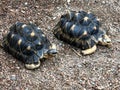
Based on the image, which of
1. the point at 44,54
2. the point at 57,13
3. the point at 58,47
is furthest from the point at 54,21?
the point at 44,54

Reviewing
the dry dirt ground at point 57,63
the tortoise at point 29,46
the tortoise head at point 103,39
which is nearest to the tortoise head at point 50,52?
the tortoise at point 29,46

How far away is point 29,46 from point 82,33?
24.3 inches

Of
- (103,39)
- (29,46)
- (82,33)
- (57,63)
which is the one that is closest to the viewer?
(29,46)

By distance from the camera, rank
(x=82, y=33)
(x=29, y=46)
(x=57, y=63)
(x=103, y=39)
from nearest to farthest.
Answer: (x=29, y=46), (x=57, y=63), (x=82, y=33), (x=103, y=39)

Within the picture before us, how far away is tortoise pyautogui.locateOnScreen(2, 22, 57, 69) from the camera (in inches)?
144

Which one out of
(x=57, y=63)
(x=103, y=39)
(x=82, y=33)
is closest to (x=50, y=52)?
(x=57, y=63)

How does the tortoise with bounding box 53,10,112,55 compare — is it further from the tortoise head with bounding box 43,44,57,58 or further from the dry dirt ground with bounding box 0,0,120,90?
the tortoise head with bounding box 43,44,57,58

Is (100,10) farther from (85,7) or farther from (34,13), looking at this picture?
(34,13)

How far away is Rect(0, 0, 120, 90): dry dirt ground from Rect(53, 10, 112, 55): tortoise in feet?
0.24

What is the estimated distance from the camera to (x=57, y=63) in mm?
3781

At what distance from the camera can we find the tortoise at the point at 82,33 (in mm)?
3908

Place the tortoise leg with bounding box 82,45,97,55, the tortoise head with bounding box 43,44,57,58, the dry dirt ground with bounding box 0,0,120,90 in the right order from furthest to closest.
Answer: the tortoise leg with bounding box 82,45,97,55, the tortoise head with bounding box 43,44,57,58, the dry dirt ground with bounding box 0,0,120,90

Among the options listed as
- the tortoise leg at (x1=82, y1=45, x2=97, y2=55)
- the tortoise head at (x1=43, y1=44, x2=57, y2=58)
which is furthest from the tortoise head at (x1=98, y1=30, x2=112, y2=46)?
the tortoise head at (x1=43, y1=44, x2=57, y2=58)

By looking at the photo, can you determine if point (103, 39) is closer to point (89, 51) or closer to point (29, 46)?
point (89, 51)
